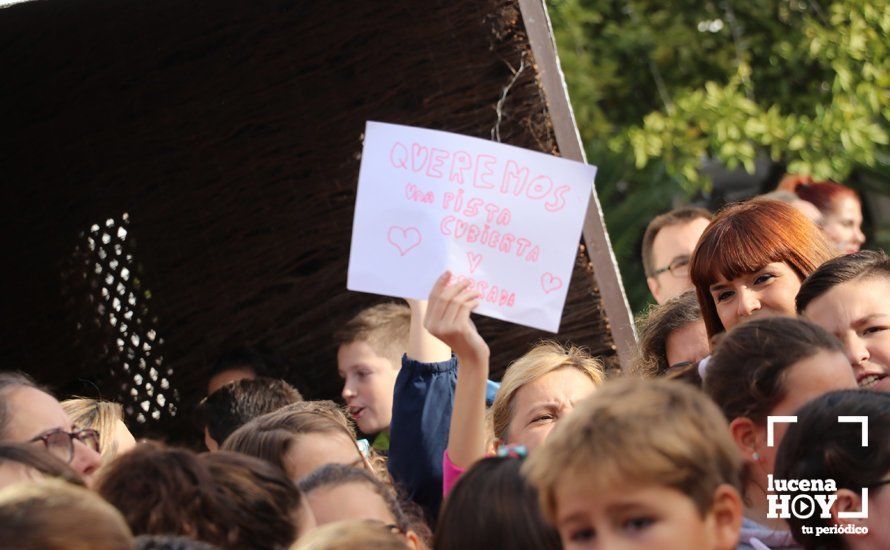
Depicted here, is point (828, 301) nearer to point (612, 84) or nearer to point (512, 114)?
point (512, 114)

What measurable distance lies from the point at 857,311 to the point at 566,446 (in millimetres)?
1364

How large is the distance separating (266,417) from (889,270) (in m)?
1.70

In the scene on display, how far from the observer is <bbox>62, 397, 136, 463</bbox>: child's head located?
4.21 m

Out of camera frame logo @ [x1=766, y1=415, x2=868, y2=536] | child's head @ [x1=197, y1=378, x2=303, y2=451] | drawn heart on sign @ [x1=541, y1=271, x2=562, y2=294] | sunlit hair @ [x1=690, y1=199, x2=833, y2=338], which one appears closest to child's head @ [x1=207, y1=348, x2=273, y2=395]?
child's head @ [x1=197, y1=378, x2=303, y2=451]

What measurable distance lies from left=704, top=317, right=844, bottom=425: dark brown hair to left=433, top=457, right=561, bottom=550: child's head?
2.01ft

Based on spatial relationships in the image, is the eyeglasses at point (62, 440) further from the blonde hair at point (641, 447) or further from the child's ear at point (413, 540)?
the blonde hair at point (641, 447)

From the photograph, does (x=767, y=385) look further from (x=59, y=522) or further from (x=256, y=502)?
(x=59, y=522)

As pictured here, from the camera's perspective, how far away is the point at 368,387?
4.85 m

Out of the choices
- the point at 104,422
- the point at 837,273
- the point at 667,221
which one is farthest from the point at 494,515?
the point at 667,221

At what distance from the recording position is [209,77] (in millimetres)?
5016

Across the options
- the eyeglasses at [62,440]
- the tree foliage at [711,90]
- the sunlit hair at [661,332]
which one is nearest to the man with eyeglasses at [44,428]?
the eyeglasses at [62,440]

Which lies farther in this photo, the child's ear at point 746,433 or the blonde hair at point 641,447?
the child's ear at point 746,433

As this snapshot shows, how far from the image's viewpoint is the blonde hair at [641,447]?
2.23 metres

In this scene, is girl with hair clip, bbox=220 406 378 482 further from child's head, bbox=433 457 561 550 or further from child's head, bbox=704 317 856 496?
child's head, bbox=704 317 856 496
